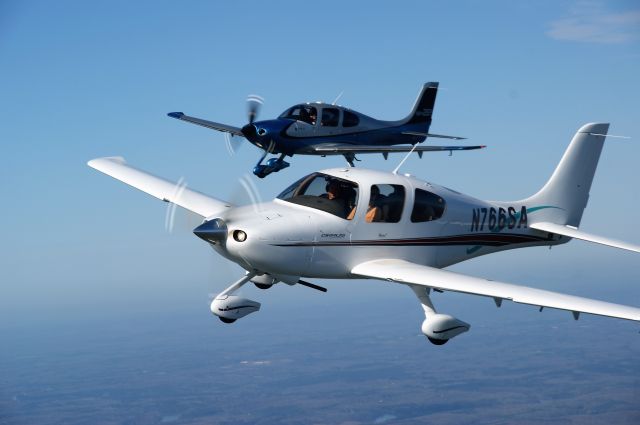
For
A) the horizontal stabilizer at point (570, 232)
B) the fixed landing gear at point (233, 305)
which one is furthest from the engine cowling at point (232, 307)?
the horizontal stabilizer at point (570, 232)

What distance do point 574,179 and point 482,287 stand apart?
7827mm

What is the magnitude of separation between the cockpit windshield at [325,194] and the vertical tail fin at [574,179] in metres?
6.56

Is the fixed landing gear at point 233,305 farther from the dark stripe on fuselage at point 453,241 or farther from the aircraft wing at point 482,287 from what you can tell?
the aircraft wing at point 482,287

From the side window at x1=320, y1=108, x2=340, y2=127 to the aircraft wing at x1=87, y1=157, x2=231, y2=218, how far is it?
8651 mm

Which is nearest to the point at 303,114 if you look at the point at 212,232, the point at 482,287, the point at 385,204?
the point at 385,204

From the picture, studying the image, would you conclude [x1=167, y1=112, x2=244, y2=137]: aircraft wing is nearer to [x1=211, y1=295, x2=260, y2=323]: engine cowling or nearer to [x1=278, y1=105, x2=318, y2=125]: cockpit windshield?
[x1=278, y1=105, x2=318, y2=125]: cockpit windshield

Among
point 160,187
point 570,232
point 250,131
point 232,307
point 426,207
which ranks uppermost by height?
point 426,207

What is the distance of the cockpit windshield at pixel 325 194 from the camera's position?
15.2 metres

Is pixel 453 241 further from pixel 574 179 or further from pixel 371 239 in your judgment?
pixel 574 179

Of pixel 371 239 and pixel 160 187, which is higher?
pixel 371 239

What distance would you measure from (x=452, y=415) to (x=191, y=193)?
4769 inches

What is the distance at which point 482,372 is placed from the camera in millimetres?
169125

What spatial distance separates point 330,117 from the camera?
97.7ft

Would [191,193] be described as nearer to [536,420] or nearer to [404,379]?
[536,420]
